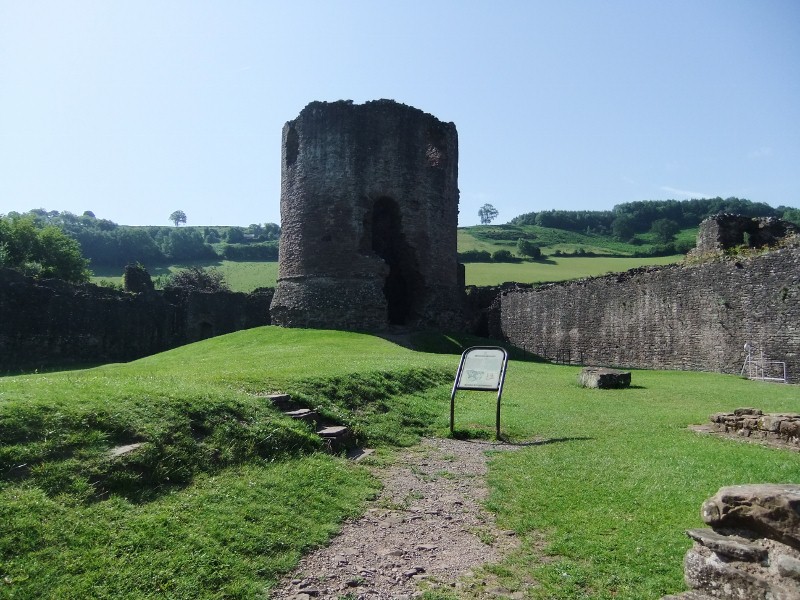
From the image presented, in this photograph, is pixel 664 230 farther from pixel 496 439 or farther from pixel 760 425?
pixel 496 439

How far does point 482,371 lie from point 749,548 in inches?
254

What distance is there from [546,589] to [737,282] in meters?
19.2

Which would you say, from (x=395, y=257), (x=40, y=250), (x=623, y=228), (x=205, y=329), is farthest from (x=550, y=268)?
(x=40, y=250)

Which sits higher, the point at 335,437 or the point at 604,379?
the point at 335,437

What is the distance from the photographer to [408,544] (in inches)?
211

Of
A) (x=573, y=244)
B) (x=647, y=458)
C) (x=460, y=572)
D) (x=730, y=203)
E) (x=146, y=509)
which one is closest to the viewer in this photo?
(x=460, y=572)

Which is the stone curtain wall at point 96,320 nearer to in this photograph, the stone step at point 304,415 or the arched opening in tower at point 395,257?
the arched opening in tower at point 395,257

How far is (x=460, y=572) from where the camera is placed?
476 centimetres

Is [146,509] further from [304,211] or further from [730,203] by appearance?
[730,203]

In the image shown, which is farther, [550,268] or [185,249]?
[185,249]

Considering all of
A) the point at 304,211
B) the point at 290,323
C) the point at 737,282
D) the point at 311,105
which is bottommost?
the point at 290,323

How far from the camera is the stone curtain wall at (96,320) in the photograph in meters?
27.6

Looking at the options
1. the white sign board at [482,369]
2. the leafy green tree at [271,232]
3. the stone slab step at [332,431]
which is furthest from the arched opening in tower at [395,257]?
the leafy green tree at [271,232]

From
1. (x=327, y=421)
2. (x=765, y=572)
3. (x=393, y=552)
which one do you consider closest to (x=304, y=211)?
(x=327, y=421)
